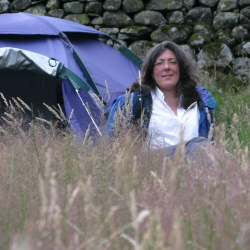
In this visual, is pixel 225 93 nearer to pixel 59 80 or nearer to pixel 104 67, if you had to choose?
pixel 104 67

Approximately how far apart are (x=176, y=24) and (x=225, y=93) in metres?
1.25

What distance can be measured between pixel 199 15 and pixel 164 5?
409mm

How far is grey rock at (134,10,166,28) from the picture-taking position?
6855 millimetres

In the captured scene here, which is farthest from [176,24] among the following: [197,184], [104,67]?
[197,184]

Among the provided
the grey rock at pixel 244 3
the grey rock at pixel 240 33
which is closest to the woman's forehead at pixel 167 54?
the grey rock at pixel 240 33

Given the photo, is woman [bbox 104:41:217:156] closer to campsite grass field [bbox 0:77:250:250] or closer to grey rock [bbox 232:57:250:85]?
campsite grass field [bbox 0:77:250:250]

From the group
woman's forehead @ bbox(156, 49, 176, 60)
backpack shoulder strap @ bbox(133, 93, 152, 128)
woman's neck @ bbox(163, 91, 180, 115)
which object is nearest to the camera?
backpack shoulder strap @ bbox(133, 93, 152, 128)

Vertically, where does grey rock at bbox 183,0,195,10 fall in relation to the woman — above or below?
above

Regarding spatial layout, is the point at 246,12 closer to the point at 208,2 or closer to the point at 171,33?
the point at 208,2

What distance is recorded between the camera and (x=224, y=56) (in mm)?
6746

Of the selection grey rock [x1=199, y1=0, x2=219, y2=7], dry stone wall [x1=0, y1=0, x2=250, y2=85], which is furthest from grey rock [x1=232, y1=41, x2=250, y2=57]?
grey rock [x1=199, y1=0, x2=219, y2=7]

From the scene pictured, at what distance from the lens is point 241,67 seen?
22.2 feet

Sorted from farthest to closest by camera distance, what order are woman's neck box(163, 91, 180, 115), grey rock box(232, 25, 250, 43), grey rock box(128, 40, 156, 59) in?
1. grey rock box(232, 25, 250, 43)
2. grey rock box(128, 40, 156, 59)
3. woman's neck box(163, 91, 180, 115)

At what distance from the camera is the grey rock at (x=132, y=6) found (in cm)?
684
